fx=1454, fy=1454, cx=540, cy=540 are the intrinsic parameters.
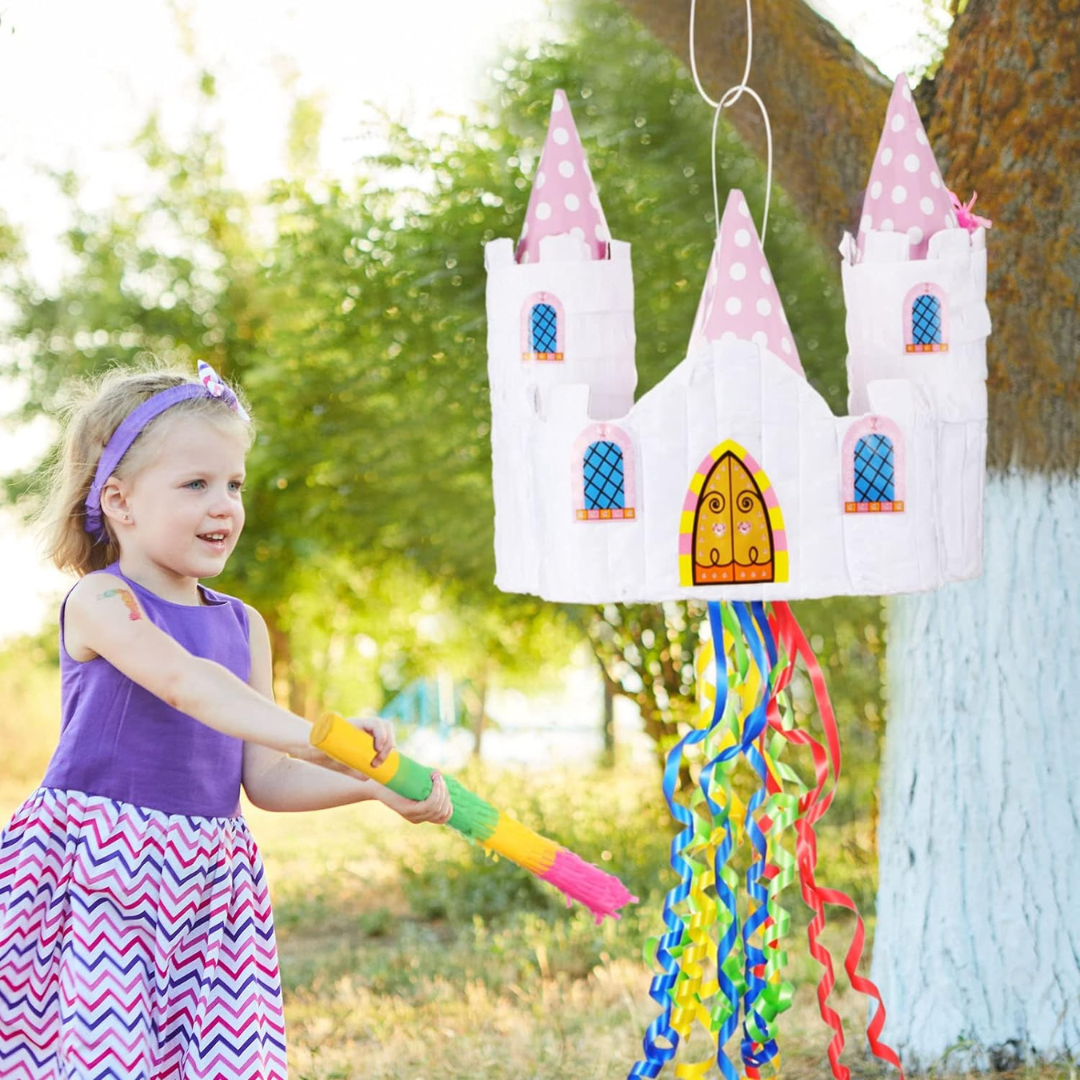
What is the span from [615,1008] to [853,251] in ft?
7.98

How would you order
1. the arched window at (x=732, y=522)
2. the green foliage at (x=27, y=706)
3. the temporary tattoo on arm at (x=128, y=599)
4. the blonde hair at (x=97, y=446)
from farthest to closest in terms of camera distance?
the green foliage at (x=27, y=706) < the arched window at (x=732, y=522) < the blonde hair at (x=97, y=446) < the temporary tattoo on arm at (x=128, y=599)

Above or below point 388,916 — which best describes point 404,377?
above

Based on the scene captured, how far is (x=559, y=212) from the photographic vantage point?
237 cm

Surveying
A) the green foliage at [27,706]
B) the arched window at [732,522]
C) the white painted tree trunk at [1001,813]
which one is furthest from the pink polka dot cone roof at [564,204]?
the green foliage at [27,706]

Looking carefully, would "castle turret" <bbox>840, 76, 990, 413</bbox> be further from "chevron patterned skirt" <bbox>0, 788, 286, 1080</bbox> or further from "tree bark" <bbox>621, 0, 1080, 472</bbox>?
"chevron patterned skirt" <bbox>0, 788, 286, 1080</bbox>

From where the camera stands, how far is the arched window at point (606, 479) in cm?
223

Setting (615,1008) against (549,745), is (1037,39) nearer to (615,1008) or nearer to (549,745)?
(615,1008)

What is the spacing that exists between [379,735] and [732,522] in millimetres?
653

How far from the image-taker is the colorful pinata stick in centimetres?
185

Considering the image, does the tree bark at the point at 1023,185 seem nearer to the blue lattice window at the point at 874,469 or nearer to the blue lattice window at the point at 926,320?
the blue lattice window at the point at 926,320

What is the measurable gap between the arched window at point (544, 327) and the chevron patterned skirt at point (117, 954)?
0.91m

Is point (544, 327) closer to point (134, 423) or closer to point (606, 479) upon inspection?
point (606, 479)

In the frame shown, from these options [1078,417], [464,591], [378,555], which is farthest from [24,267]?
[1078,417]

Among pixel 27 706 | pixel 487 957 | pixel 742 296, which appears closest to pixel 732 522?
pixel 742 296
